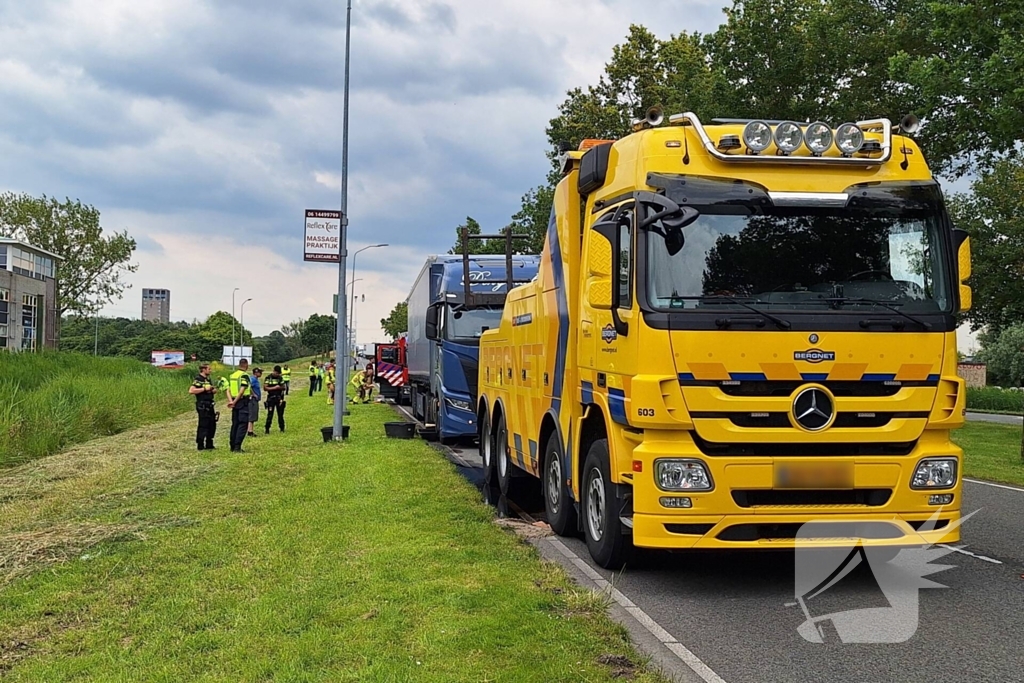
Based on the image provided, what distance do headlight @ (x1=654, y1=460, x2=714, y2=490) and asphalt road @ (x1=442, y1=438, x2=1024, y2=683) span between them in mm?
816

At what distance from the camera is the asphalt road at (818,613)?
4844 mm

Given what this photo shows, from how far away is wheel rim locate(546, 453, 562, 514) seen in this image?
27.4ft

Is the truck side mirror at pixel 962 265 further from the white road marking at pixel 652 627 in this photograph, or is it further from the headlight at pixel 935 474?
the white road marking at pixel 652 627

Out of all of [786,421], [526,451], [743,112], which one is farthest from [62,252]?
[786,421]

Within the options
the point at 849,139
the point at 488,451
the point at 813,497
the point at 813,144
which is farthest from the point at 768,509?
the point at 488,451

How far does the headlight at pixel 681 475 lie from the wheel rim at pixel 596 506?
95cm

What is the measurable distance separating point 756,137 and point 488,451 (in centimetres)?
640

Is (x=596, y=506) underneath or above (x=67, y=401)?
above

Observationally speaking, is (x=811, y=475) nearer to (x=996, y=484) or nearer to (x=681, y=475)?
(x=681, y=475)

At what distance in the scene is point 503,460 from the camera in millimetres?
10867

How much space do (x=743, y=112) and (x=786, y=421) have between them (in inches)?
613

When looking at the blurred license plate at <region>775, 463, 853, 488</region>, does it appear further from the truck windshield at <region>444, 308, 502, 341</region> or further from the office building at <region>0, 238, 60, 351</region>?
the office building at <region>0, 238, 60, 351</region>

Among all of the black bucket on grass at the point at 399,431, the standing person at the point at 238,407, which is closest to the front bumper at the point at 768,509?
the standing person at the point at 238,407

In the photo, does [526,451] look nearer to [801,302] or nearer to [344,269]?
[801,302]
